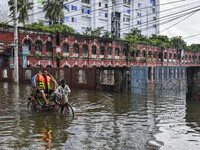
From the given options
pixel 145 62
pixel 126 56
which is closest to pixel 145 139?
pixel 126 56

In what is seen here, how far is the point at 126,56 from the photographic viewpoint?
4644 cm

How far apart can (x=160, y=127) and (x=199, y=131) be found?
1135mm

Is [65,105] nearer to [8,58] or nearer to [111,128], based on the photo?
[111,128]

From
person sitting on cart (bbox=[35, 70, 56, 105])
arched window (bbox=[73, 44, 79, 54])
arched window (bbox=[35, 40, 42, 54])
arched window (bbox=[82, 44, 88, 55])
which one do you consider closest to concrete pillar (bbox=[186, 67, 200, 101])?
person sitting on cart (bbox=[35, 70, 56, 105])

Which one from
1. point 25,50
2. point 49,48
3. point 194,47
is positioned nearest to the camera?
point 25,50

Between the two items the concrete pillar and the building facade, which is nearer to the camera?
the concrete pillar

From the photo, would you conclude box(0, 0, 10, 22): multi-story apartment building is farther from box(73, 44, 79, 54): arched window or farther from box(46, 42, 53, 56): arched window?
box(73, 44, 79, 54): arched window

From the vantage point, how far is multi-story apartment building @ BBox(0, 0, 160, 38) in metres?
Answer: 63.2

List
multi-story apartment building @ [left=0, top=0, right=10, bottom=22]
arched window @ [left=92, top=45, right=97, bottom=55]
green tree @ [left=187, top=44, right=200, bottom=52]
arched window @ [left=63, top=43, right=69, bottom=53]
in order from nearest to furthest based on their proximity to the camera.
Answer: arched window @ [left=63, top=43, right=69, bottom=53]
arched window @ [left=92, top=45, right=97, bottom=55]
multi-story apartment building @ [left=0, top=0, right=10, bottom=22]
green tree @ [left=187, top=44, right=200, bottom=52]

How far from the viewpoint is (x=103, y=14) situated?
70.8 metres

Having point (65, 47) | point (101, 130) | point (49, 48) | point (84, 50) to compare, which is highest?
point (65, 47)

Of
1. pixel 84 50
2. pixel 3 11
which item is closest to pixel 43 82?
pixel 84 50

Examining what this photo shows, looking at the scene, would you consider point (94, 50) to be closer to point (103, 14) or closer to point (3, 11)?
point (3, 11)

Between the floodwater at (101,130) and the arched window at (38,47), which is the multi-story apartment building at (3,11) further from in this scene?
the floodwater at (101,130)
